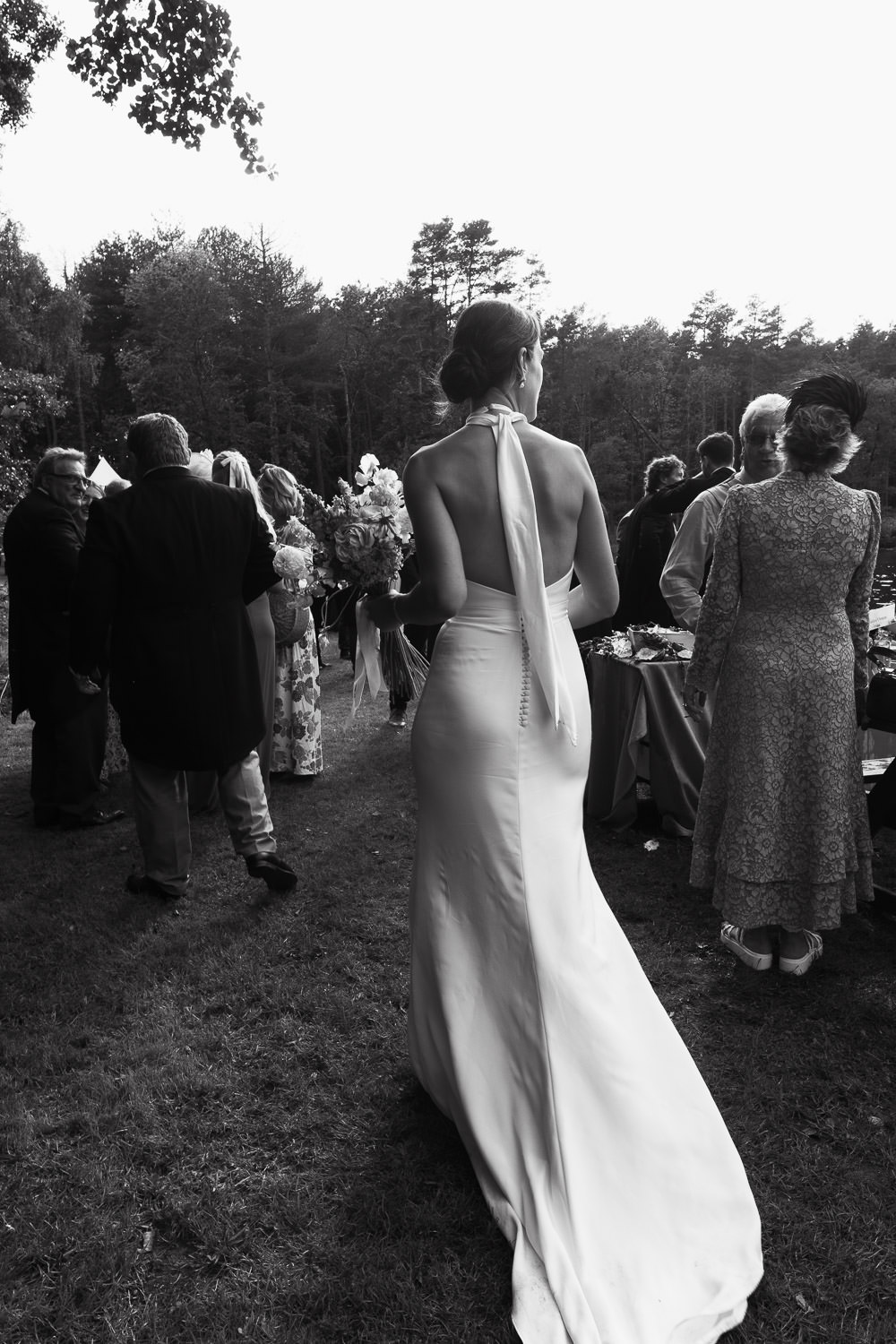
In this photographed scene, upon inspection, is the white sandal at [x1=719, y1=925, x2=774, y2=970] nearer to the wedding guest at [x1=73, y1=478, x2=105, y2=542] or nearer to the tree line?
the wedding guest at [x1=73, y1=478, x2=105, y2=542]

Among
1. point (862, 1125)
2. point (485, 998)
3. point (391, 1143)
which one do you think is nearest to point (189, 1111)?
point (391, 1143)

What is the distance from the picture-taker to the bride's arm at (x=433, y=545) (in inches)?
95.7

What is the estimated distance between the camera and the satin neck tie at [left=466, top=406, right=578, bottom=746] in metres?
2.40

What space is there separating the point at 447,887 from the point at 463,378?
1.39m

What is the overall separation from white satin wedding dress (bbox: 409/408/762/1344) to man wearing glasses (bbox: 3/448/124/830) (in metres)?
3.84

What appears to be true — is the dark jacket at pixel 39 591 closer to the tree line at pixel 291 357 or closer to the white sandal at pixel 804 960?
the white sandal at pixel 804 960

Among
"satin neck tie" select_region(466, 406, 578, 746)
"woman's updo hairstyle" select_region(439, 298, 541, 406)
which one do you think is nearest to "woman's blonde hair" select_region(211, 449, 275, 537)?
"woman's updo hairstyle" select_region(439, 298, 541, 406)

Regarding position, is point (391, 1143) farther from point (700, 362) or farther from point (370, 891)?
point (700, 362)

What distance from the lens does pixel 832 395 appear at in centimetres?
351

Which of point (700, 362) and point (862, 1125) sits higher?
point (700, 362)

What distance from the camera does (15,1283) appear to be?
2303 mm

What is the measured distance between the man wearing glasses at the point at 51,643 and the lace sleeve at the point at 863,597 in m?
4.37

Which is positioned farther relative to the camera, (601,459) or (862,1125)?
(601,459)

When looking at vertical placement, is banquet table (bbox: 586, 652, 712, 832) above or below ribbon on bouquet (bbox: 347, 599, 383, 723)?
below
